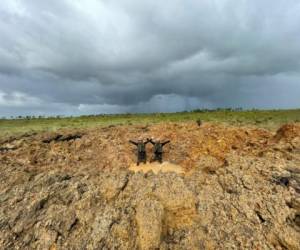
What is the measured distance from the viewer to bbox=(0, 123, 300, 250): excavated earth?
12891 mm

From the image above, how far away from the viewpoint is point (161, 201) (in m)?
14.6

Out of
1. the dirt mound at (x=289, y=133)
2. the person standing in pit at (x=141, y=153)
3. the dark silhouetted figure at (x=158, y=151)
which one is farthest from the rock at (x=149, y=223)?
the dirt mound at (x=289, y=133)

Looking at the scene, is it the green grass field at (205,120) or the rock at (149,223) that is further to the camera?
the green grass field at (205,120)

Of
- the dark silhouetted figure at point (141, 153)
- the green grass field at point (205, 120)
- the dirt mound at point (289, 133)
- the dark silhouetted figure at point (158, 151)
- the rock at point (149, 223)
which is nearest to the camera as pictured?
the rock at point (149, 223)

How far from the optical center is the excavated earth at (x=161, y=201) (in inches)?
508

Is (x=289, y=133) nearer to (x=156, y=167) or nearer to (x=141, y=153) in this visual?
(x=156, y=167)

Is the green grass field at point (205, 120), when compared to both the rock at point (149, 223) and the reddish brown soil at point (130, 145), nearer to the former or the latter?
the reddish brown soil at point (130, 145)

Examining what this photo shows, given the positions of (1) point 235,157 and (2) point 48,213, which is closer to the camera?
(2) point 48,213

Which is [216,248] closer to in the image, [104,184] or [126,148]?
→ [104,184]

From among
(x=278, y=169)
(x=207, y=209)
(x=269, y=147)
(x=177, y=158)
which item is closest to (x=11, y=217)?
(x=207, y=209)

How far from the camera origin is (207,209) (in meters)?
14.2

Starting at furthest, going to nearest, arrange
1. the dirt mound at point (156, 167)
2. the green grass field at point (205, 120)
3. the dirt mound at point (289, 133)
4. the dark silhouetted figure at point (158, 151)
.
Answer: the green grass field at point (205, 120) < the dark silhouetted figure at point (158, 151) < the dirt mound at point (156, 167) < the dirt mound at point (289, 133)

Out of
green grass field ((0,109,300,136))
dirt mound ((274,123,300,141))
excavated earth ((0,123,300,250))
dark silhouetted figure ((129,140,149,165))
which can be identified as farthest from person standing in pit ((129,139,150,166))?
green grass field ((0,109,300,136))

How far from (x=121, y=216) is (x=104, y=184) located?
2.65 m
